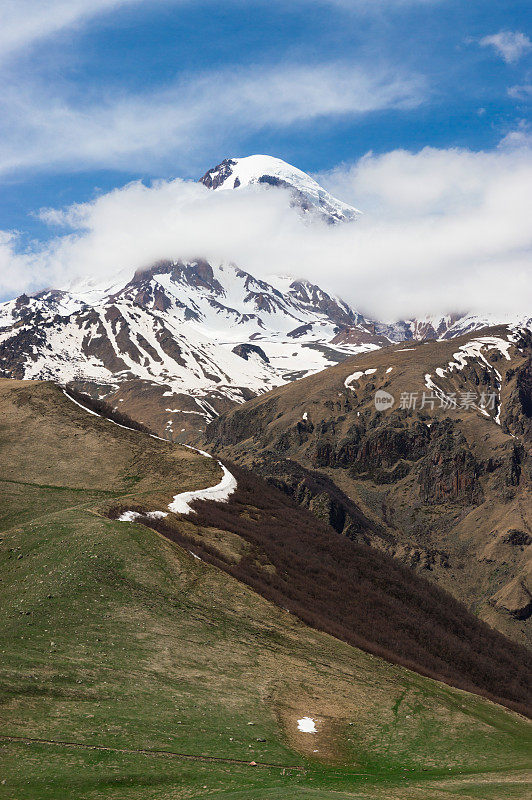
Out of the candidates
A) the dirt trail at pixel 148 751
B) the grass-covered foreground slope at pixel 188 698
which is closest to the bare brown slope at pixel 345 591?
the grass-covered foreground slope at pixel 188 698

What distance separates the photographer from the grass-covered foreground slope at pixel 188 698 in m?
20.8

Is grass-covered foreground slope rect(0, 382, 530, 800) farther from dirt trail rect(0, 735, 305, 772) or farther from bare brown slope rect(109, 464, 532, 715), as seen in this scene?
bare brown slope rect(109, 464, 532, 715)

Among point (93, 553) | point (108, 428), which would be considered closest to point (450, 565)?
point (108, 428)

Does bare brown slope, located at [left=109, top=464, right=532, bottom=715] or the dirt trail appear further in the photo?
bare brown slope, located at [left=109, top=464, right=532, bottom=715]

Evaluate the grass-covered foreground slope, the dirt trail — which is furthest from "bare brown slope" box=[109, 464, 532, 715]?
the dirt trail

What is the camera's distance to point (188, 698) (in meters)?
27.8

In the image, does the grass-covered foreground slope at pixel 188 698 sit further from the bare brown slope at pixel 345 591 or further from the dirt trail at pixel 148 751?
the bare brown slope at pixel 345 591

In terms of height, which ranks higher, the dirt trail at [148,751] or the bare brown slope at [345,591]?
the dirt trail at [148,751]

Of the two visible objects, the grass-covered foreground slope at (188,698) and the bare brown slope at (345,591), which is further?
the bare brown slope at (345,591)

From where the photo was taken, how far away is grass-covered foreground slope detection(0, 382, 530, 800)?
68.4 ft

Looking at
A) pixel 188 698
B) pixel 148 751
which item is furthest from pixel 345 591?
pixel 148 751

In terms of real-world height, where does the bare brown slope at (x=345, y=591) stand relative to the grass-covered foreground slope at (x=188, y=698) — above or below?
below

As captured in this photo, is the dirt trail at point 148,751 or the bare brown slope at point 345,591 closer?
the dirt trail at point 148,751

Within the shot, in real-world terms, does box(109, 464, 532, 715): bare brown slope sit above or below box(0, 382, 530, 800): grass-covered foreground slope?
below
